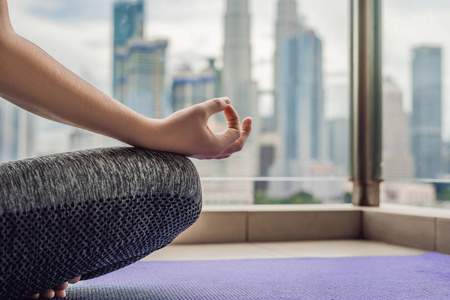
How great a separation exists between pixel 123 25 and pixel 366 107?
4.98ft

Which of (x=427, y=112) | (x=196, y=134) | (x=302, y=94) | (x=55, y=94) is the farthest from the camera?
(x=302, y=94)

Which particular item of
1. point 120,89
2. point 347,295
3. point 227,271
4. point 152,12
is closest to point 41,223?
point 347,295

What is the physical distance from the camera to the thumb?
104 cm

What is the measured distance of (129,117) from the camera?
977 mm

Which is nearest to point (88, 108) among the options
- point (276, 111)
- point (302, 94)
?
point (276, 111)

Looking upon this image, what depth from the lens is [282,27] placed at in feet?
11.2

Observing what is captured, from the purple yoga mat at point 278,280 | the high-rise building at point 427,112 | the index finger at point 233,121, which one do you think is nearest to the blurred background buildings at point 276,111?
the high-rise building at point 427,112

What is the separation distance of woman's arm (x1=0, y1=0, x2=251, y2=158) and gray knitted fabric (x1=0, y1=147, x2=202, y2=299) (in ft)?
0.14

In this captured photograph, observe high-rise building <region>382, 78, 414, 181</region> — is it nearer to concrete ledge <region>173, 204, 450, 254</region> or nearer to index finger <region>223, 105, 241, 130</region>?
concrete ledge <region>173, 204, 450, 254</region>

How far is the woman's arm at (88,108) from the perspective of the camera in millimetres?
873

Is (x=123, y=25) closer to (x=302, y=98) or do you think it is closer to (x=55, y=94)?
(x=302, y=98)

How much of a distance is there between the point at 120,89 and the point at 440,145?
6.09ft

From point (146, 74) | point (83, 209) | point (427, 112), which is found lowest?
point (83, 209)

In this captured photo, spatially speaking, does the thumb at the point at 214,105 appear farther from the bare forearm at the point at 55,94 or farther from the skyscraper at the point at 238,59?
the skyscraper at the point at 238,59
